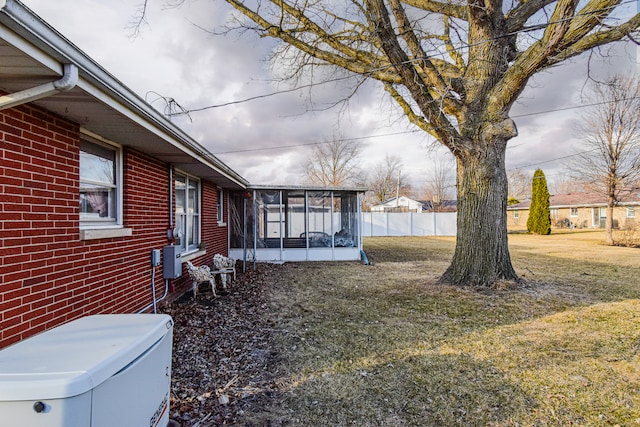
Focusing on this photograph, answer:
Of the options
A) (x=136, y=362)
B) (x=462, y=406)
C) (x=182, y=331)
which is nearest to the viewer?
(x=136, y=362)

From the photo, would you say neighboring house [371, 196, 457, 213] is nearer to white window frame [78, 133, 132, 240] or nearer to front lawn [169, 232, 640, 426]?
front lawn [169, 232, 640, 426]

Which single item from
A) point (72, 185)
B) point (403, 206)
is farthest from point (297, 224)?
point (403, 206)

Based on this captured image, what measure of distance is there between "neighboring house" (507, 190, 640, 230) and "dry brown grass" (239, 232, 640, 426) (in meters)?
29.7

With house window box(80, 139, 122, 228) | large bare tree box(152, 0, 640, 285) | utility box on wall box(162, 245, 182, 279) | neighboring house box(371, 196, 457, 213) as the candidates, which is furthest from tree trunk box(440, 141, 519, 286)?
neighboring house box(371, 196, 457, 213)

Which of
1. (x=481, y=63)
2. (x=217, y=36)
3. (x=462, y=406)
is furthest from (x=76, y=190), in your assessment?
(x=481, y=63)

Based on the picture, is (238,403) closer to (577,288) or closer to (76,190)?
(76,190)

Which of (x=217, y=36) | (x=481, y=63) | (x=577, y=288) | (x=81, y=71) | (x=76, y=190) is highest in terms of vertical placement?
(x=217, y=36)

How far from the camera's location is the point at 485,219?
7.03m

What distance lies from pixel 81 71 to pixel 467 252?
7051mm

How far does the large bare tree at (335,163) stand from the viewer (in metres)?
36.1

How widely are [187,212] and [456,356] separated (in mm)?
5719

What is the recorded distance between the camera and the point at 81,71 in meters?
2.27

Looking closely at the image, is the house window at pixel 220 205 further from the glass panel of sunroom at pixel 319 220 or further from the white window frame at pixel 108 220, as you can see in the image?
the white window frame at pixel 108 220

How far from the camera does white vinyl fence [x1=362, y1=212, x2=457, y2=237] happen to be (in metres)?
26.5
